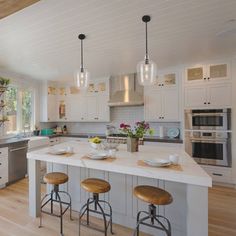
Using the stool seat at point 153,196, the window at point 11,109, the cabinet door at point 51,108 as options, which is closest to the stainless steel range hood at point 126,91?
the cabinet door at point 51,108

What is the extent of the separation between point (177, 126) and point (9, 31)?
3.80 meters

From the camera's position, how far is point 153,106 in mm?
4055

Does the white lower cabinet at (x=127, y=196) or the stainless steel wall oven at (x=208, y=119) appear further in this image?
the stainless steel wall oven at (x=208, y=119)

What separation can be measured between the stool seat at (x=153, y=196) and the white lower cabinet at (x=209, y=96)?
249 cm

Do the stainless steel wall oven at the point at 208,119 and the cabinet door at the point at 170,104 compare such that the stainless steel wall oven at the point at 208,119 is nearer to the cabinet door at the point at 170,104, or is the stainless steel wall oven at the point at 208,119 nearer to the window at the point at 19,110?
the cabinet door at the point at 170,104

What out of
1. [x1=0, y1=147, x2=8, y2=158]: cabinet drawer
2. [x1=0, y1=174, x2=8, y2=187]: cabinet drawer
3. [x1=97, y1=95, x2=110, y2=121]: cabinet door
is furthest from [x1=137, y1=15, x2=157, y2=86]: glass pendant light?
[x1=0, y1=174, x2=8, y2=187]: cabinet drawer

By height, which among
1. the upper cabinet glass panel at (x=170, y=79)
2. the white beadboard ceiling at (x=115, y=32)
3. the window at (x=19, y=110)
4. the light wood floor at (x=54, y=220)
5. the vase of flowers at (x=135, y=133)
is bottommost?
the light wood floor at (x=54, y=220)

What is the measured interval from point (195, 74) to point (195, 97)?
497 mm

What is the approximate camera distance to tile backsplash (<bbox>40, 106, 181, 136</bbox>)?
14.2 feet

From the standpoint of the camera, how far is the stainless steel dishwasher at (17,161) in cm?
348

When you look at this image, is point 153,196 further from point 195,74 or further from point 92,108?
point 92,108

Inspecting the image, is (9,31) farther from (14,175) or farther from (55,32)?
(14,175)

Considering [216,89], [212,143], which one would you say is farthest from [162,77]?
[212,143]

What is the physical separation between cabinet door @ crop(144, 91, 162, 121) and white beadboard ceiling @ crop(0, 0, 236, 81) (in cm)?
81
